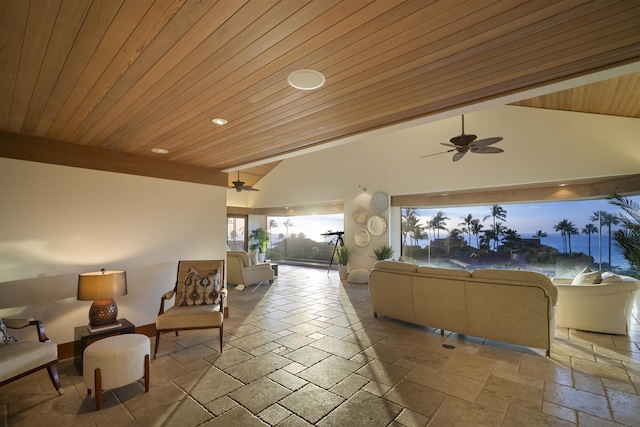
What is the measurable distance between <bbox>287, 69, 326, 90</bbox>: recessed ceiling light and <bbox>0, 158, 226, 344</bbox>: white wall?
3099 millimetres

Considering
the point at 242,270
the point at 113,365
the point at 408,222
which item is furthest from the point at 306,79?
the point at 408,222

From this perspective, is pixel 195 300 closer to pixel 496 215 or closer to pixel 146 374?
pixel 146 374

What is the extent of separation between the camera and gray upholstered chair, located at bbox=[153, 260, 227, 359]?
3.35 metres

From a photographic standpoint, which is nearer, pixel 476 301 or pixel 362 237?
pixel 476 301

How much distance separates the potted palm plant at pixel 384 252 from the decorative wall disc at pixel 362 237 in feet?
1.39

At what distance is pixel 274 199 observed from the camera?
10453 mm

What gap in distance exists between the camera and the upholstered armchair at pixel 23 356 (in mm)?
2230

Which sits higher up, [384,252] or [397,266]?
[397,266]

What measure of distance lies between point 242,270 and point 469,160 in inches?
229

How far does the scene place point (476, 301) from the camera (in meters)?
3.52

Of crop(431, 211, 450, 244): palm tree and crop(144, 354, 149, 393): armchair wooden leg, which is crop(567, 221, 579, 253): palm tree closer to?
crop(431, 211, 450, 244): palm tree

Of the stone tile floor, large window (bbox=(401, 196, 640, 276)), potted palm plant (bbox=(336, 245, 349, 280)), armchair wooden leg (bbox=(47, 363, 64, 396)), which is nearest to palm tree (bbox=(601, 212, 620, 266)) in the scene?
large window (bbox=(401, 196, 640, 276))

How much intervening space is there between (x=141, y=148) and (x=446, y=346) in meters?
4.59

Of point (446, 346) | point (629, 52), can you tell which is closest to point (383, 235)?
point (446, 346)
